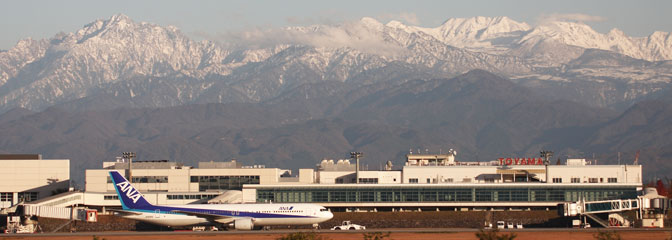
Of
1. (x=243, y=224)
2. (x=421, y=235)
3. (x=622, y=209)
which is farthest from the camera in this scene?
(x=243, y=224)

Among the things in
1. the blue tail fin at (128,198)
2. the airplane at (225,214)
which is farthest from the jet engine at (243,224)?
the blue tail fin at (128,198)

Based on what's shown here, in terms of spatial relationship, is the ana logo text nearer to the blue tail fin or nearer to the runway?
the blue tail fin

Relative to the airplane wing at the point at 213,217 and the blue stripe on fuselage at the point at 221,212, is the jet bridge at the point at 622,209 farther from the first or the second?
the airplane wing at the point at 213,217

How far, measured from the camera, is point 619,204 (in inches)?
6521

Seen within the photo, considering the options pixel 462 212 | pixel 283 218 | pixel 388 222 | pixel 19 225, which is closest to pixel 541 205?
pixel 462 212

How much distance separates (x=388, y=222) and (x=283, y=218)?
80.6 ft

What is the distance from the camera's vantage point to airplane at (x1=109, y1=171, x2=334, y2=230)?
166750 millimetres

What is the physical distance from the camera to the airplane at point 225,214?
6565 inches

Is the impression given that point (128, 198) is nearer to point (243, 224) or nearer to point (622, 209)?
A: point (243, 224)

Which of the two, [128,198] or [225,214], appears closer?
[225,214]

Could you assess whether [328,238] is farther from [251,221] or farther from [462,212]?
[462,212]

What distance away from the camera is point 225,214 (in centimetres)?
16862

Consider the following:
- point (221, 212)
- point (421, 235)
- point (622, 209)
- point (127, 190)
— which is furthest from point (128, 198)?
point (622, 209)

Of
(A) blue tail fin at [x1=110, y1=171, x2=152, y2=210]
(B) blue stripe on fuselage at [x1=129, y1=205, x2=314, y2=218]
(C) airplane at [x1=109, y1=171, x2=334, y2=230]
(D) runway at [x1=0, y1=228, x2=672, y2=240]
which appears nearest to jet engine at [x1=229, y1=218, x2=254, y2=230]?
(C) airplane at [x1=109, y1=171, x2=334, y2=230]
